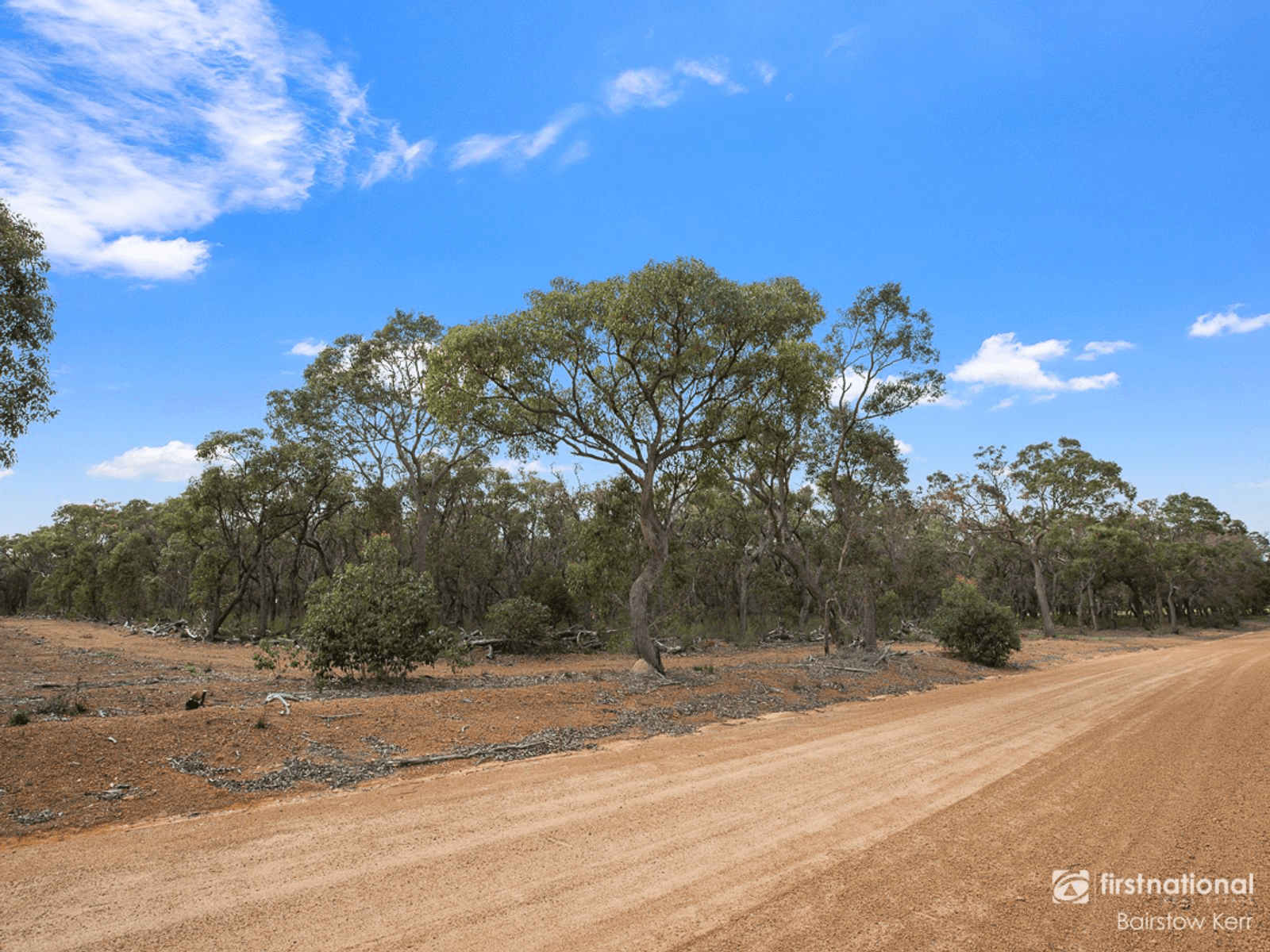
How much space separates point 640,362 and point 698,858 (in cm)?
1227

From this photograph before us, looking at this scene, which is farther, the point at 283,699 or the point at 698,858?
the point at 283,699

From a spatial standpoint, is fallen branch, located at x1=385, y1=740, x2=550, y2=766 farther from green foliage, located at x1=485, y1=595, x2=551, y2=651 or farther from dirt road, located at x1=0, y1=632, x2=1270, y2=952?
green foliage, located at x1=485, y1=595, x2=551, y2=651

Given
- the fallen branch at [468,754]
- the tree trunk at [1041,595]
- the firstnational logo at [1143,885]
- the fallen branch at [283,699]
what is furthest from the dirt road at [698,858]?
the tree trunk at [1041,595]

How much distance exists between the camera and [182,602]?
50594 millimetres

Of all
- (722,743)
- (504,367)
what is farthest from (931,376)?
(722,743)

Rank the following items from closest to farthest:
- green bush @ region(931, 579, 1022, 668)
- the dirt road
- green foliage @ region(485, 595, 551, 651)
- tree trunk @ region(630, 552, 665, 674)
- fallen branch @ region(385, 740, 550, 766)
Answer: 1. the dirt road
2. fallen branch @ region(385, 740, 550, 766)
3. tree trunk @ region(630, 552, 665, 674)
4. green bush @ region(931, 579, 1022, 668)
5. green foliage @ region(485, 595, 551, 651)

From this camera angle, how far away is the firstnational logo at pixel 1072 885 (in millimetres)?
4285

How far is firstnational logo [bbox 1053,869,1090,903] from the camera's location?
4285 millimetres

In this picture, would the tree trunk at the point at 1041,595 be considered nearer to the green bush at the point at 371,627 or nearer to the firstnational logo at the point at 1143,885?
the green bush at the point at 371,627

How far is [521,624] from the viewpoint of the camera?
24.3 meters

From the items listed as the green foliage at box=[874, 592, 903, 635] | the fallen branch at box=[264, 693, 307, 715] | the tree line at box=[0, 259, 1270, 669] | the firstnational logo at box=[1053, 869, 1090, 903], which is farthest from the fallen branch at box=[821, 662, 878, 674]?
the green foliage at box=[874, 592, 903, 635]

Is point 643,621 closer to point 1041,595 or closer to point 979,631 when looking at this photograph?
point 979,631

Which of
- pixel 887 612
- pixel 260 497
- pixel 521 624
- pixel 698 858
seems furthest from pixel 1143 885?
pixel 887 612

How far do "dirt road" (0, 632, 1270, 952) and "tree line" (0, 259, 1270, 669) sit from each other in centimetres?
829
